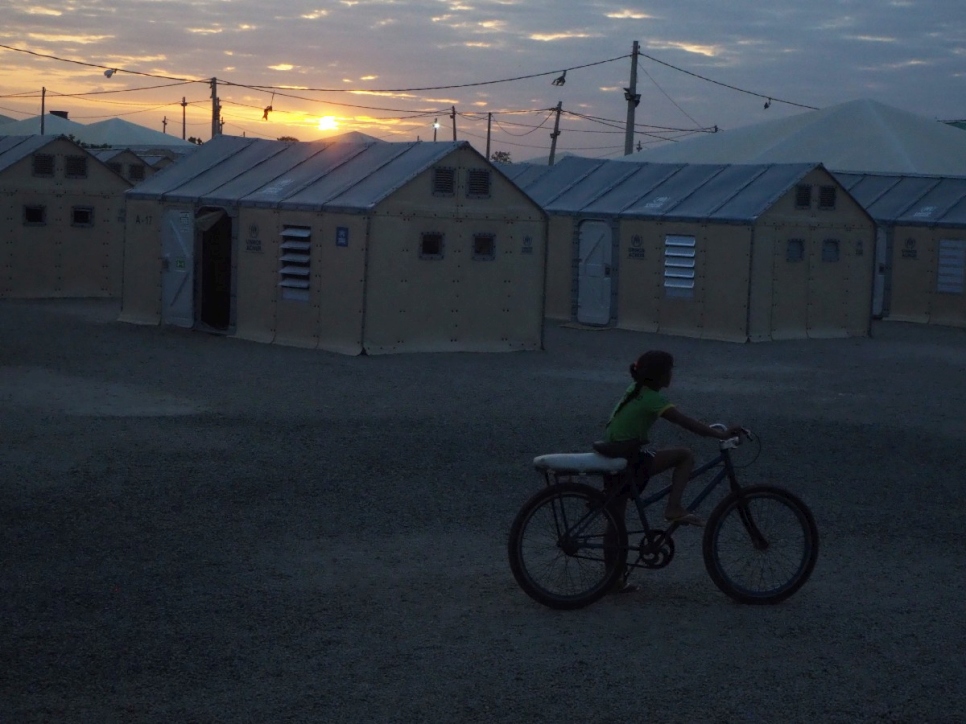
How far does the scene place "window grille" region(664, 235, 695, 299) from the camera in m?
25.5

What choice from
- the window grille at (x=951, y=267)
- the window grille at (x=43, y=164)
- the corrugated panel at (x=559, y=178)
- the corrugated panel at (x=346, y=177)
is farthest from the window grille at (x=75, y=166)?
the window grille at (x=951, y=267)

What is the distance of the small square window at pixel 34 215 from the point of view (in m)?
30.1

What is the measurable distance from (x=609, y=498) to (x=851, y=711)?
1946 millimetres

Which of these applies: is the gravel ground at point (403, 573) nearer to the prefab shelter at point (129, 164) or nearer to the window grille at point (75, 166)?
the window grille at point (75, 166)

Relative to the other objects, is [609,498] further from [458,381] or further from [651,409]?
[458,381]

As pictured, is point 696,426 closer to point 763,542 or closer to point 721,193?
point 763,542

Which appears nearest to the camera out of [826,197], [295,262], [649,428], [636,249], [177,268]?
[649,428]

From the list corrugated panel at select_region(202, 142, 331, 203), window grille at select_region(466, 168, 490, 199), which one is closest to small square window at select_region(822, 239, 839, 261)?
window grille at select_region(466, 168, 490, 199)

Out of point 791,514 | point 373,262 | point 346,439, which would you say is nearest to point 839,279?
point 373,262

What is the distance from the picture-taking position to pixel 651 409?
23.8ft

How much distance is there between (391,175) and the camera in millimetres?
21375

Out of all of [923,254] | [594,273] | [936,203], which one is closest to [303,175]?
[594,273]

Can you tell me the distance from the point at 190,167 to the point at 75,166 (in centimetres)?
650

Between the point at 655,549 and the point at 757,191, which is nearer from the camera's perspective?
the point at 655,549
